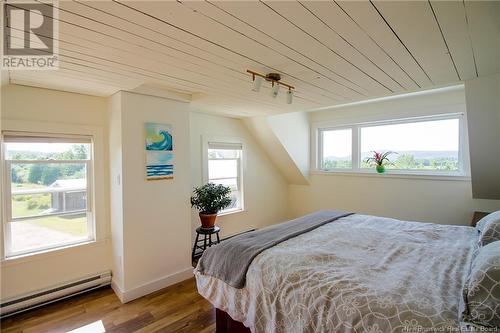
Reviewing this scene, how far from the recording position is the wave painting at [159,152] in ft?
9.02

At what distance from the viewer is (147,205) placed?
9.01 feet

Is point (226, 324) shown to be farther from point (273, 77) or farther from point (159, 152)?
point (273, 77)

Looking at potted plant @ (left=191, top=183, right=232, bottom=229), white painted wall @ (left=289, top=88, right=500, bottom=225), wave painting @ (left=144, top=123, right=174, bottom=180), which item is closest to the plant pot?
potted plant @ (left=191, top=183, right=232, bottom=229)

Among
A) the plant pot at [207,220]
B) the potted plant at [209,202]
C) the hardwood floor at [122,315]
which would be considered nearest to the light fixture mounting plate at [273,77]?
the potted plant at [209,202]

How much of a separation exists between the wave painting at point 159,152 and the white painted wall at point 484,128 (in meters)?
3.11

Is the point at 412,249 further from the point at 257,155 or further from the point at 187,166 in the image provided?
the point at 257,155

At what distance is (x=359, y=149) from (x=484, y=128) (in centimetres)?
209

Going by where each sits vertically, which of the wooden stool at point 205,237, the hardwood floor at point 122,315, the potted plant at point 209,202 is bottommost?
the hardwood floor at point 122,315

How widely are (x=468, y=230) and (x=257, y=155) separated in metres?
3.24

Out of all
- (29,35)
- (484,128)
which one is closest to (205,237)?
(29,35)

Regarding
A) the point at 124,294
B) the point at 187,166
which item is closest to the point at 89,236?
the point at 124,294

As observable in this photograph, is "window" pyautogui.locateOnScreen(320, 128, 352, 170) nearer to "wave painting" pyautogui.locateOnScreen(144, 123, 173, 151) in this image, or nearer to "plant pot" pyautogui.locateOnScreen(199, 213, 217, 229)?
"plant pot" pyautogui.locateOnScreen(199, 213, 217, 229)

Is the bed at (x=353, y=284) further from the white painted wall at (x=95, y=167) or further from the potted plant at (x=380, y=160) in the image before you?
the potted plant at (x=380, y=160)

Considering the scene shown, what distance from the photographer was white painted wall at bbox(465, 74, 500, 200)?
2.27 m
